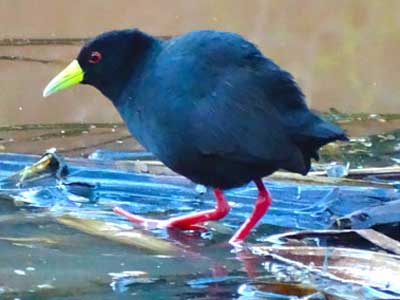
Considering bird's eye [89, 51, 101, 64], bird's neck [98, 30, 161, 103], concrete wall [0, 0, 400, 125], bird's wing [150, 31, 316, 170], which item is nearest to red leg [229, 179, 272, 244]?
bird's wing [150, 31, 316, 170]

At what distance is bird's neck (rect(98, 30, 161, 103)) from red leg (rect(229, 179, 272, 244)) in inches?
26.8

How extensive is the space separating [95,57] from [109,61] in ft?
0.21

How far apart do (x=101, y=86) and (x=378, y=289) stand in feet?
5.37

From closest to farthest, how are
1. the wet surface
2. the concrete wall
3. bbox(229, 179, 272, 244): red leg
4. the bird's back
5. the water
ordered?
the wet surface
the water
the bird's back
bbox(229, 179, 272, 244): red leg
the concrete wall

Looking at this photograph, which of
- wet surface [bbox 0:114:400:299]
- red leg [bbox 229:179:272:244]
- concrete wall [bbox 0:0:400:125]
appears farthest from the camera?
concrete wall [bbox 0:0:400:125]

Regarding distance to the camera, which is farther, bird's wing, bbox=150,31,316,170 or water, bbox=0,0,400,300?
bird's wing, bbox=150,31,316,170

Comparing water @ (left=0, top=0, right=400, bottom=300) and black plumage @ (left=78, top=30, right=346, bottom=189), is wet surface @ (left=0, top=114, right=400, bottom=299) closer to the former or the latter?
water @ (left=0, top=0, right=400, bottom=300)

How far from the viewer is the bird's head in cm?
481

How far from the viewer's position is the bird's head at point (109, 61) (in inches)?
189

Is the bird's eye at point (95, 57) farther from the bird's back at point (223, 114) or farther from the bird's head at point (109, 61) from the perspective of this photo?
the bird's back at point (223, 114)

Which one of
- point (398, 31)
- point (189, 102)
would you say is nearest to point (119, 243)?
point (189, 102)

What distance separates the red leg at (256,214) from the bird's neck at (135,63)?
680 mm

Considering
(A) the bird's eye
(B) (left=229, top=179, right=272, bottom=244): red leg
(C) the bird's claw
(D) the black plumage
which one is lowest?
(C) the bird's claw

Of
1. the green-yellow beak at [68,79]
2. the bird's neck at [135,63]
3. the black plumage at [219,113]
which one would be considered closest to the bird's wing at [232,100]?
the black plumage at [219,113]
